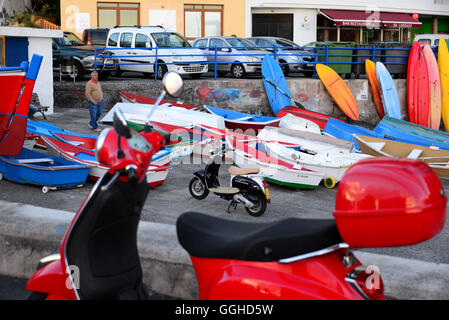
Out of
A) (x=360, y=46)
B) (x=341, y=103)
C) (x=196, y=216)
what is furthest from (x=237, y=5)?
(x=196, y=216)

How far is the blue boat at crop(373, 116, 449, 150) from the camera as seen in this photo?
14.9 meters

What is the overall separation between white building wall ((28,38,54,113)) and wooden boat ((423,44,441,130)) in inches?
462

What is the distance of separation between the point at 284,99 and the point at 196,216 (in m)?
14.7

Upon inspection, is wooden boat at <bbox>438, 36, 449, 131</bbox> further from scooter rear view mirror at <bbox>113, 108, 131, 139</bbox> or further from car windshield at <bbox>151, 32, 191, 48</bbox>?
scooter rear view mirror at <bbox>113, 108, 131, 139</bbox>

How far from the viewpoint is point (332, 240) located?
107 inches

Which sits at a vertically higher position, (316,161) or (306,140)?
(306,140)

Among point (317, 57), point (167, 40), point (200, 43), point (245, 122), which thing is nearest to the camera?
point (245, 122)

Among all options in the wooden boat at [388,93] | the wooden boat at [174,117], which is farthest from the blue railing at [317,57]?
the wooden boat at [174,117]

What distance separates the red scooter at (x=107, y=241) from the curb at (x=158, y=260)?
984mm

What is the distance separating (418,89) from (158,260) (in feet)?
54.1

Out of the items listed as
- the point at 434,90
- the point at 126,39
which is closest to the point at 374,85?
the point at 434,90

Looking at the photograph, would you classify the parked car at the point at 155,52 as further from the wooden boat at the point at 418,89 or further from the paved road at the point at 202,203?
the paved road at the point at 202,203

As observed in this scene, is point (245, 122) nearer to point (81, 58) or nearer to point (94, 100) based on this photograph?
point (94, 100)

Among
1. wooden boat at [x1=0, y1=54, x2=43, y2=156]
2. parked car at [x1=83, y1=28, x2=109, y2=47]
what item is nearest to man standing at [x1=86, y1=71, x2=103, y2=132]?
wooden boat at [x1=0, y1=54, x2=43, y2=156]
